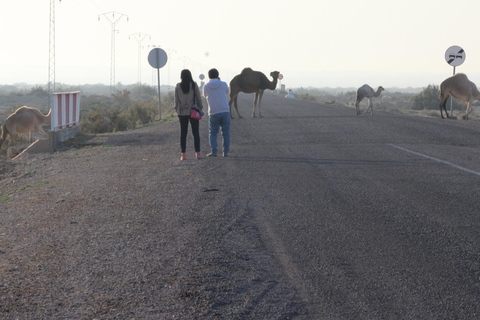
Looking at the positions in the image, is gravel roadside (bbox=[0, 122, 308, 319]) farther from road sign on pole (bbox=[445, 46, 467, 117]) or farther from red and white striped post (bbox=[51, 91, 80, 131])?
road sign on pole (bbox=[445, 46, 467, 117])

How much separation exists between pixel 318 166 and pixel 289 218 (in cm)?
437

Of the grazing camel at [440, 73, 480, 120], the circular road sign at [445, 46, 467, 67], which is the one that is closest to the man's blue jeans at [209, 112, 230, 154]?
the grazing camel at [440, 73, 480, 120]

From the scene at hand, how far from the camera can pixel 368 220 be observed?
307 inches

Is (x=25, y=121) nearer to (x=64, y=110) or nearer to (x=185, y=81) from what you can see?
(x=64, y=110)

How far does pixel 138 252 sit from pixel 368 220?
274 cm

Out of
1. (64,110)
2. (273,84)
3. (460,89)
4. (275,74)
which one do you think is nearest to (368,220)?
(64,110)

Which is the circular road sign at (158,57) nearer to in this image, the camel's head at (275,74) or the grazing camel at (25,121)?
the camel's head at (275,74)

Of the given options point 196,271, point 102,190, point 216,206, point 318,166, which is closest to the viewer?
point 196,271

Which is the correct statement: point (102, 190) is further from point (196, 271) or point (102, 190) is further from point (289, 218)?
point (196, 271)

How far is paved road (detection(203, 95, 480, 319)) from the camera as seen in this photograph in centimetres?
528

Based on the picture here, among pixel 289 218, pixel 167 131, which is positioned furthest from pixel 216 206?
pixel 167 131

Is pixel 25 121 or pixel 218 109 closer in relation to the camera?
pixel 218 109

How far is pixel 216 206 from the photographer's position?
8648 millimetres

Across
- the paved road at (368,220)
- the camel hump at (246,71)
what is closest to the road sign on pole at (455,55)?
the camel hump at (246,71)
